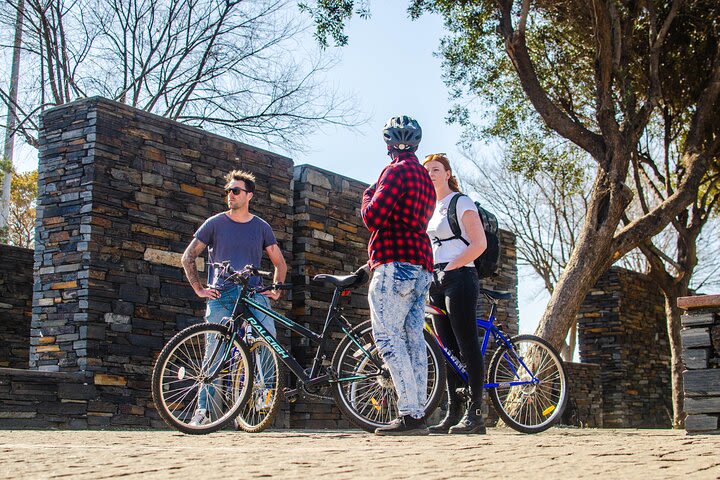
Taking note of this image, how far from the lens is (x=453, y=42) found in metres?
16.1

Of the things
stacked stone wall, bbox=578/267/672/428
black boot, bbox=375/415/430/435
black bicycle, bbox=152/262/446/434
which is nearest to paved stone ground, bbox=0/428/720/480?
black boot, bbox=375/415/430/435

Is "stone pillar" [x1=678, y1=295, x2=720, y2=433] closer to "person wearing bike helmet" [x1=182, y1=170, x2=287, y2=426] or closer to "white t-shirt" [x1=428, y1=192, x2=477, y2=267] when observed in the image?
"white t-shirt" [x1=428, y1=192, x2=477, y2=267]

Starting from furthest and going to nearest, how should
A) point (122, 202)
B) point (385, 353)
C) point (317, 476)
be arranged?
point (122, 202) < point (385, 353) < point (317, 476)

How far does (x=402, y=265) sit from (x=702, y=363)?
226 centimetres

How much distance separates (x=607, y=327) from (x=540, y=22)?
628cm

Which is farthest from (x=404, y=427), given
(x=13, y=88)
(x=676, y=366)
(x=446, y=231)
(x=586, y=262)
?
(x=13, y=88)

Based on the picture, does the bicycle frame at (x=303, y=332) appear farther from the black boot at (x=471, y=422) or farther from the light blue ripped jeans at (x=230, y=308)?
the black boot at (x=471, y=422)

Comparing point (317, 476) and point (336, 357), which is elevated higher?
point (336, 357)

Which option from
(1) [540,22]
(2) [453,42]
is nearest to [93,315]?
(2) [453,42]

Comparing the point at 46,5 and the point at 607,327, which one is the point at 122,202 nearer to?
the point at 46,5

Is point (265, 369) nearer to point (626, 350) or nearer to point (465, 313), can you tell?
point (465, 313)

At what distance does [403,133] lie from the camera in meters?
5.69

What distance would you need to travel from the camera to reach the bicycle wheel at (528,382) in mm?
6590

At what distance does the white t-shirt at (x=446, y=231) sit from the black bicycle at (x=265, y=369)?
0.57 meters
